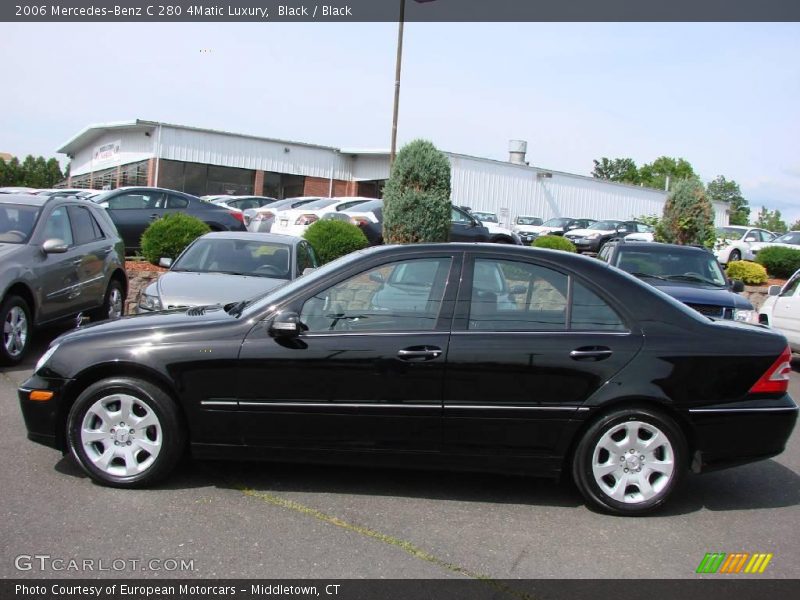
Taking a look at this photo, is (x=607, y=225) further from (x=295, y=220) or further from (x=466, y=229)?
(x=295, y=220)

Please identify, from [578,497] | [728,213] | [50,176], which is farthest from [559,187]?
[50,176]

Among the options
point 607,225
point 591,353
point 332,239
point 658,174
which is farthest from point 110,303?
point 658,174

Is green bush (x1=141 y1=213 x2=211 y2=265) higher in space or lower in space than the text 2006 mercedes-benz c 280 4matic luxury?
higher

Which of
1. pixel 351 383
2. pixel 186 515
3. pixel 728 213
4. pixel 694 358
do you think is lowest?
pixel 186 515

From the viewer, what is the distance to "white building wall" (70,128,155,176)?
38406mm

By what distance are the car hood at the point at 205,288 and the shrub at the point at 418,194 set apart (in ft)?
18.8

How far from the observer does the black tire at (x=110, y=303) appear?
10.1 m

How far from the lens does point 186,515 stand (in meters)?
4.28

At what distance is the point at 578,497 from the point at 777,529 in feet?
3.79

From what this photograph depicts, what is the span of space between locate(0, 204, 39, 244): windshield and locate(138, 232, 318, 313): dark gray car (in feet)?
4.54

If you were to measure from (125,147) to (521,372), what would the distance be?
39634mm

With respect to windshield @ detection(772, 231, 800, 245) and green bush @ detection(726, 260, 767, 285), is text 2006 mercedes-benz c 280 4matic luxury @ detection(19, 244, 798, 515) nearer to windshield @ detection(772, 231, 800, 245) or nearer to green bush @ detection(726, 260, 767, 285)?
green bush @ detection(726, 260, 767, 285)

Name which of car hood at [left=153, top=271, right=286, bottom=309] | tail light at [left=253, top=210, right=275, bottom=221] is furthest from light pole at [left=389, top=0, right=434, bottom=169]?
car hood at [left=153, top=271, right=286, bottom=309]

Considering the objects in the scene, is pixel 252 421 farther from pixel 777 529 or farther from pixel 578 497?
pixel 777 529
